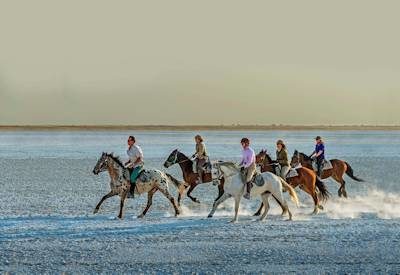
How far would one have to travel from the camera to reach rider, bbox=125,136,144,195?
18.4 m

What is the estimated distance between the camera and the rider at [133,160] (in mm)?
18422

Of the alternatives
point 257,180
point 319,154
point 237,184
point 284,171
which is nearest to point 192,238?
point 237,184

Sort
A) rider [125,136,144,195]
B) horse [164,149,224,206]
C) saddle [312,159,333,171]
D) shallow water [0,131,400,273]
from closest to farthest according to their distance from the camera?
1. shallow water [0,131,400,273]
2. rider [125,136,144,195]
3. horse [164,149,224,206]
4. saddle [312,159,333,171]

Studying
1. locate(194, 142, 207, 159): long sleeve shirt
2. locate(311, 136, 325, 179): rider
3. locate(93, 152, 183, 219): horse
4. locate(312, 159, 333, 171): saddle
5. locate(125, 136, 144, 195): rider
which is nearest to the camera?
locate(125, 136, 144, 195): rider

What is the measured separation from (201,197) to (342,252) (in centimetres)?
1121

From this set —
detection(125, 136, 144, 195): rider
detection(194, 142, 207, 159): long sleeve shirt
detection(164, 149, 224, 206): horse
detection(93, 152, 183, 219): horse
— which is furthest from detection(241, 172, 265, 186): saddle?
detection(164, 149, 224, 206): horse

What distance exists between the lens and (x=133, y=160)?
18625 millimetres

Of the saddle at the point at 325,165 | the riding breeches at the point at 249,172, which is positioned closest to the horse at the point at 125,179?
the riding breeches at the point at 249,172

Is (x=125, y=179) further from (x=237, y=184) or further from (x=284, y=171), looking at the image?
(x=284, y=171)

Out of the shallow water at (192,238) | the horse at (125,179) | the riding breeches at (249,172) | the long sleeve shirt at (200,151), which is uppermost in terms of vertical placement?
the long sleeve shirt at (200,151)

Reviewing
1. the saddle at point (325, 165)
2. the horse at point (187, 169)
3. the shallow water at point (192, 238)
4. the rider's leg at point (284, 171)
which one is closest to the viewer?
the shallow water at point (192, 238)

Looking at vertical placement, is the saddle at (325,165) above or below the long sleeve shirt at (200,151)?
below

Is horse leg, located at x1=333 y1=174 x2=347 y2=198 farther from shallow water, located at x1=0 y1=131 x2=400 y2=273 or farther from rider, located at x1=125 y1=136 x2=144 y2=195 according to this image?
rider, located at x1=125 y1=136 x2=144 y2=195

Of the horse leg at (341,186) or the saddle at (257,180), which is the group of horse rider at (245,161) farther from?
the horse leg at (341,186)
